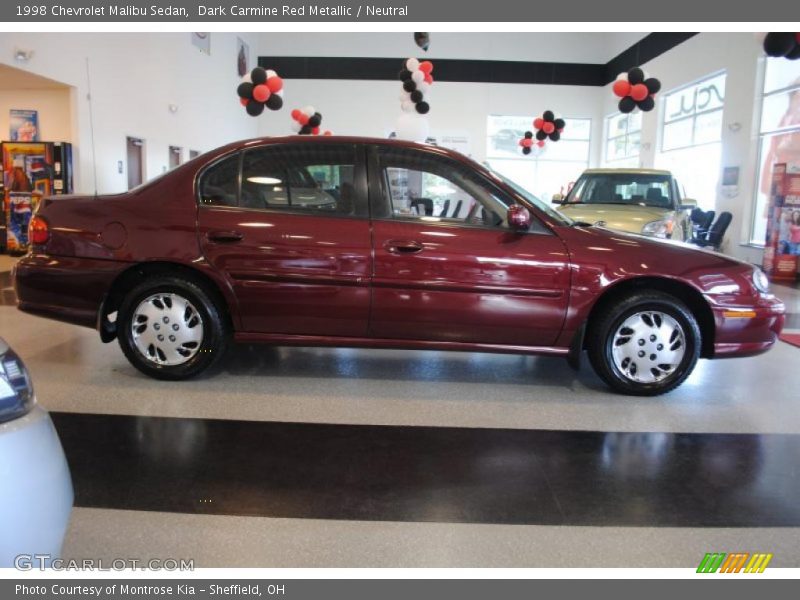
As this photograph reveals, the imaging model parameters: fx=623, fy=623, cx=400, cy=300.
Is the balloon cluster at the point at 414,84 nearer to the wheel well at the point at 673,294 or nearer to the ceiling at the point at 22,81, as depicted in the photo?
the ceiling at the point at 22,81

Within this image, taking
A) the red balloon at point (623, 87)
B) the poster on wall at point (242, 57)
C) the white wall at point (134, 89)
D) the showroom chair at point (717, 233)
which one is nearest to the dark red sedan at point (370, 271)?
the white wall at point (134, 89)

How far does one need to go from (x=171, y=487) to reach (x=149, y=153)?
11794 mm

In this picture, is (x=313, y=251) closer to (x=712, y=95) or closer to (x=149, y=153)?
(x=149, y=153)

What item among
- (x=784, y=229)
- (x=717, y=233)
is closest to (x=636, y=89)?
(x=717, y=233)

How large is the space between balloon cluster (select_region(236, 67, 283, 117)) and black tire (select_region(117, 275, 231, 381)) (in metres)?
10.8

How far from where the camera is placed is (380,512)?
2.30 m

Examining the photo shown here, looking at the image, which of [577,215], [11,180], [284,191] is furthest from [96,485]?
[11,180]

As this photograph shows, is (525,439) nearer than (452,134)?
Yes

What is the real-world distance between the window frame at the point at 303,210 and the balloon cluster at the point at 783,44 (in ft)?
21.2

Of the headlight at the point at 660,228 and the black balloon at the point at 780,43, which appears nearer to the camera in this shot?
the headlight at the point at 660,228

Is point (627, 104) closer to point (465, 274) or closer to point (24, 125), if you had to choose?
point (24, 125)

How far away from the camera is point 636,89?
528 inches

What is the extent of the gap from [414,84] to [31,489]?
48.3 ft

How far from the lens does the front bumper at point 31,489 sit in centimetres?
132
